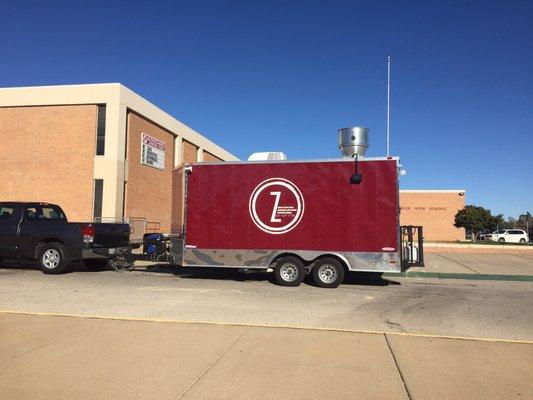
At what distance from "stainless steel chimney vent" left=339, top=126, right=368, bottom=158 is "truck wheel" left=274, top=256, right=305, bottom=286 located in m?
3.04

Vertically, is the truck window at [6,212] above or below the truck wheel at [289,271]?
above

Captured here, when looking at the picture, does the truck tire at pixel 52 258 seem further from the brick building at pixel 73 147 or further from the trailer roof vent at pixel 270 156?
the brick building at pixel 73 147

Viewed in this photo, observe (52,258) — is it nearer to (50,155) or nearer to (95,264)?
(95,264)

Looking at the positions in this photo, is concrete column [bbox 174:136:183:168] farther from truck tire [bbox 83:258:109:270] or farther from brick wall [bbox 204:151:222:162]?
truck tire [bbox 83:258:109:270]

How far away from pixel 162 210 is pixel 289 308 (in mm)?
22125

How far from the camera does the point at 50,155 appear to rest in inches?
968

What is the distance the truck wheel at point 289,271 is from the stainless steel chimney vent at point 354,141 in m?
3.04

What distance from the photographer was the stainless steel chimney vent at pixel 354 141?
40.3 ft

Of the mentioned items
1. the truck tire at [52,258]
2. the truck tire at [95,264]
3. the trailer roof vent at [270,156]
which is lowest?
the truck tire at [95,264]

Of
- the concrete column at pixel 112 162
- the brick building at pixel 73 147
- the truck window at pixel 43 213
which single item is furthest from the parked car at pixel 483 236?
the truck window at pixel 43 213

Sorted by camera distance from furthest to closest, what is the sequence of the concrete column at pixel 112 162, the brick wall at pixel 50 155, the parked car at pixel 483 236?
the parked car at pixel 483 236, the brick wall at pixel 50 155, the concrete column at pixel 112 162

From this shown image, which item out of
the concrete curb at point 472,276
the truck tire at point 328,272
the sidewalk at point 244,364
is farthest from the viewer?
the concrete curb at point 472,276

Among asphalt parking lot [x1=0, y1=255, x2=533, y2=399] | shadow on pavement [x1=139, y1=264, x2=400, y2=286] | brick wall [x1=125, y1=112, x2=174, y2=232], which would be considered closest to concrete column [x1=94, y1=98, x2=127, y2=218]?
brick wall [x1=125, y1=112, x2=174, y2=232]

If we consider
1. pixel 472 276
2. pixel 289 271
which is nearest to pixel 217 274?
pixel 289 271
